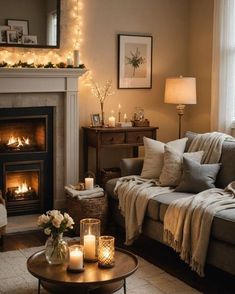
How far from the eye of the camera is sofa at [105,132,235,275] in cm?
381

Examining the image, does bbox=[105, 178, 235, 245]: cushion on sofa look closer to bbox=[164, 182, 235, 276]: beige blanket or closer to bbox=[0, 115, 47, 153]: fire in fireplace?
bbox=[164, 182, 235, 276]: beige blanket

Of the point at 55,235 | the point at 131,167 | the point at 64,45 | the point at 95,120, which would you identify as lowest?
the point at 55,235

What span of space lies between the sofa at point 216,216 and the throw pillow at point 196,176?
0.07 m

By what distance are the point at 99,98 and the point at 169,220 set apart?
2308mm

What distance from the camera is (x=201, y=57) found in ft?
21.5

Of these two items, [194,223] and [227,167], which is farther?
[227,167]

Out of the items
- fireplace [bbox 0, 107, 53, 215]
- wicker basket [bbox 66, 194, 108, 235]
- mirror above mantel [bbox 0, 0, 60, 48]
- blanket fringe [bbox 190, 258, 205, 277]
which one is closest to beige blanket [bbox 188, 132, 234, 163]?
wicker basket [bbox 66, 194, 108, 235]

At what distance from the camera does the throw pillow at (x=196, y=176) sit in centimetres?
463

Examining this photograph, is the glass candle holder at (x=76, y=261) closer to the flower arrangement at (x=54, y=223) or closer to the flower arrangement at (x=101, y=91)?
the flower arrangement at (x=54, y=223)

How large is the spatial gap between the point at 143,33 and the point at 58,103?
55.8 inches

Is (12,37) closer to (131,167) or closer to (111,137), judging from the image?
(111,137)

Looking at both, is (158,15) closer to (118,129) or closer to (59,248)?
(118,129)

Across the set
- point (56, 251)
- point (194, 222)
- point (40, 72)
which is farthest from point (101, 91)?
point (56, 251)

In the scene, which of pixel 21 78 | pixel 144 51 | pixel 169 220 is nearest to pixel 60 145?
pixel 21 78
